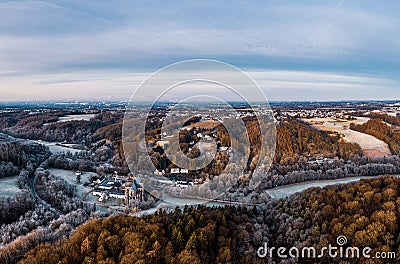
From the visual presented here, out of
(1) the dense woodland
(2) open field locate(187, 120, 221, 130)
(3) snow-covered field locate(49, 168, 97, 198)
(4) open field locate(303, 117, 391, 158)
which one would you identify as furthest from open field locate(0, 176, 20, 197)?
(4) open field locate(303, 117, 391, 158)

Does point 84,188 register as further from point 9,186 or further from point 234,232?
point 234,232

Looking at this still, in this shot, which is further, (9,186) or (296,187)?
(9,186)

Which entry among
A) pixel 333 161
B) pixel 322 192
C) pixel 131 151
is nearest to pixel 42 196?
pixel 131 151

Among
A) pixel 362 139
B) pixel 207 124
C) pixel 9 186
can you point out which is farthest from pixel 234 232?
pixel 362 139

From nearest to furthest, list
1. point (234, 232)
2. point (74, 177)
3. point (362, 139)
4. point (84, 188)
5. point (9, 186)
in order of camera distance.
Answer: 1. point (234, 232)
2. point (9, 186)
3. point (84, 188)
4. point (74, 177)
5. point (362, 139)

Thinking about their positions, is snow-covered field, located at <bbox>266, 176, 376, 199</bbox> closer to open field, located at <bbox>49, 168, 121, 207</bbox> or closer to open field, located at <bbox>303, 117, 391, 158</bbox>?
open field, located at <bbox>303, 117, 391, 158</bbox>

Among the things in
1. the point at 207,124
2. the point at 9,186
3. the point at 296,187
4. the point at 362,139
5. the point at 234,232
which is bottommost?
the point at 9,186

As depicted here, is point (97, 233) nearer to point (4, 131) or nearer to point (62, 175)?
point (62, 175)
